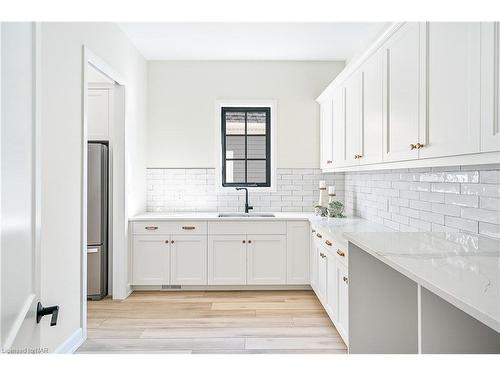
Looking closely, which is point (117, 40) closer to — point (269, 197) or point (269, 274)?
point (269, 197)

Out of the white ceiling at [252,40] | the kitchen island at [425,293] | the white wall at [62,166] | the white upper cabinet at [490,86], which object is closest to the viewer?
the kitchen island at [425,293]

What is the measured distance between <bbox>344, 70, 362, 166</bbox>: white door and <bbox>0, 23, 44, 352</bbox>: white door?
2665mm

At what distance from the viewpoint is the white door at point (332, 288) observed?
301 cm

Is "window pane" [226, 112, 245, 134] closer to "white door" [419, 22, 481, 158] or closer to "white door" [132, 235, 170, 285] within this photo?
"white door" [132, 235, 170, 285]

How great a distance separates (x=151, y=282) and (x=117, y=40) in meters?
2.53

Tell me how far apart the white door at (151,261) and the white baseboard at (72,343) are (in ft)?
4.16

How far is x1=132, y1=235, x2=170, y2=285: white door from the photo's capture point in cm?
415

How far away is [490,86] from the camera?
4.86ft

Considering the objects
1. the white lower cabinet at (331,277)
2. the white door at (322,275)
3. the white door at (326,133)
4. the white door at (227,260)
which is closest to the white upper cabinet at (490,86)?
the white lower cabinet at (331,277)

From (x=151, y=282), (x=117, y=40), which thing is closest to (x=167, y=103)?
(x=117, y=40)

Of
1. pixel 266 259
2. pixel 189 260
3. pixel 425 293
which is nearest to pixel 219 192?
pixel 189 260

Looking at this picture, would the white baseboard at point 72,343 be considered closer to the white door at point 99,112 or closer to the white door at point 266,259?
the white door at point 266,259

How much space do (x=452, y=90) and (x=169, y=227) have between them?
3.13m

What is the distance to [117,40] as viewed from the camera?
3.68 meters
